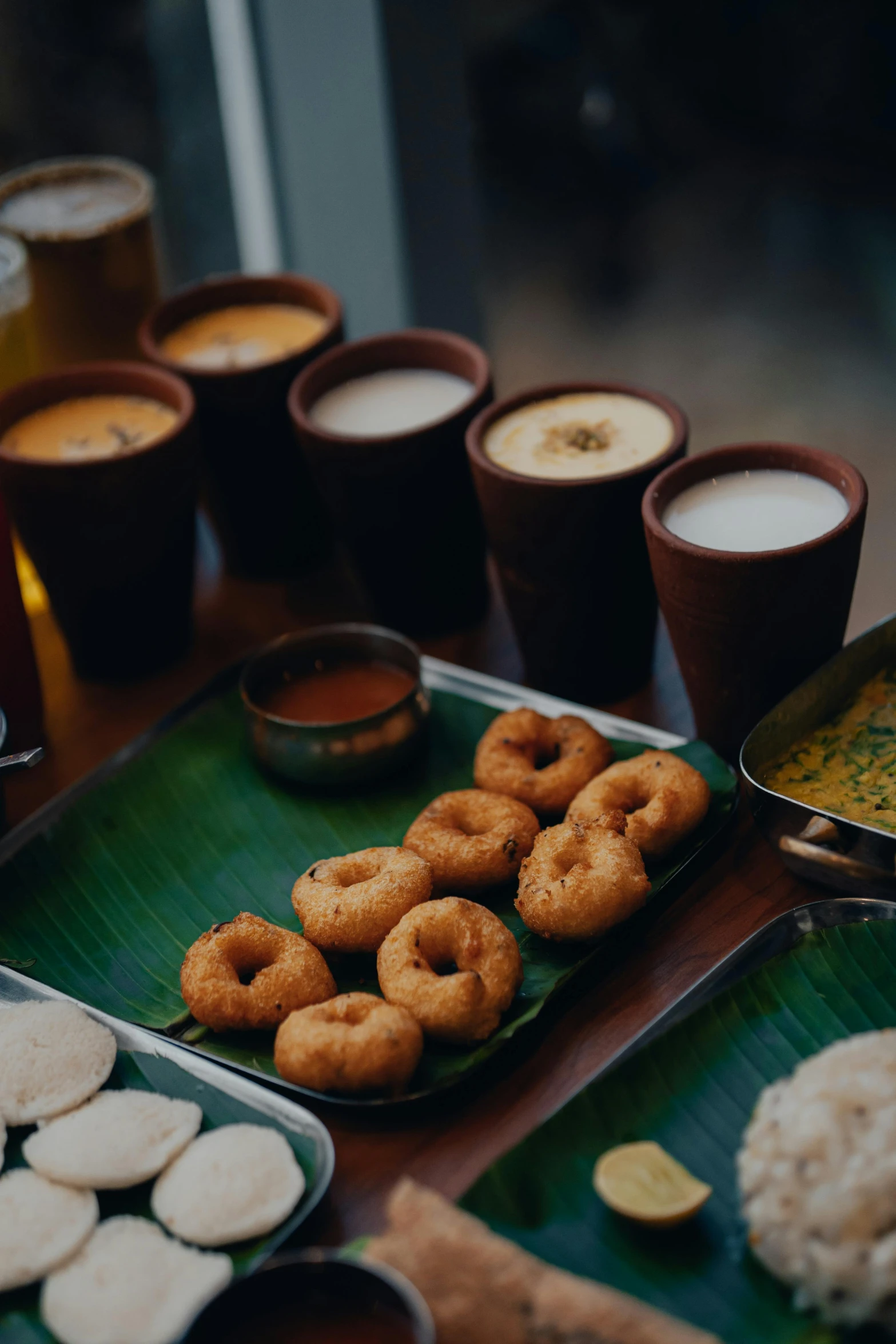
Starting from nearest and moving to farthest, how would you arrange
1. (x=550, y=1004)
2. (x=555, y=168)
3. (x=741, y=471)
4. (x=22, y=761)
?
1. (x=550, y=1004)
2. (x=22, y=761)
3. (x=741, y=471)
4. (x=555, y=168)

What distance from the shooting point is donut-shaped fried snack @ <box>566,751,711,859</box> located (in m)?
1.53

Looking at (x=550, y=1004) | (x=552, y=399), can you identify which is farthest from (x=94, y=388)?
(x=550, y=1004)

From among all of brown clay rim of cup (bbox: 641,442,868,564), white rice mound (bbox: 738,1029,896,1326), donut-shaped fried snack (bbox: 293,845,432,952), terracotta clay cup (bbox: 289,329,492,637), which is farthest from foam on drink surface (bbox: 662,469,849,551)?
white rice mound (bbox: 738,1029,896,1326)

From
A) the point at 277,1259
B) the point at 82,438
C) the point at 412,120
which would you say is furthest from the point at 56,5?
the point at 277,1259

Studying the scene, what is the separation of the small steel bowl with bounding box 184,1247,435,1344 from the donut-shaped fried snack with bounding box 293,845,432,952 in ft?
1.37

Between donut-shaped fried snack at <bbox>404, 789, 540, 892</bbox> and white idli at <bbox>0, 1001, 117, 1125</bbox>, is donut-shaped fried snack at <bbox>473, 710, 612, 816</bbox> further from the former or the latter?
white idli at <bbox>0, 1001, 117, 1125</bbox>

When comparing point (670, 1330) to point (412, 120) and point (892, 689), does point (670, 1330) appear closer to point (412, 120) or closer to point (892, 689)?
point (892, 689)

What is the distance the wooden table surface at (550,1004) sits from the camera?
1299 mm

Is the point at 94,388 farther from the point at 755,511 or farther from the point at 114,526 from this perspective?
the point at 755,511

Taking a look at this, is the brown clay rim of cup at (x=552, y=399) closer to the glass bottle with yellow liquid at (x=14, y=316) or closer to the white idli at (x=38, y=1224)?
the glass bottle with yellow liquid at (x=14, y=316)

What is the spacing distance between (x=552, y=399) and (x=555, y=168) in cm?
464

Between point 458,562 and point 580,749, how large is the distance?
423 mm

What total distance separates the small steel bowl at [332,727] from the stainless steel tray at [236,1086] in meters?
0.41

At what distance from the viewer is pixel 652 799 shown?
1.58 meters
